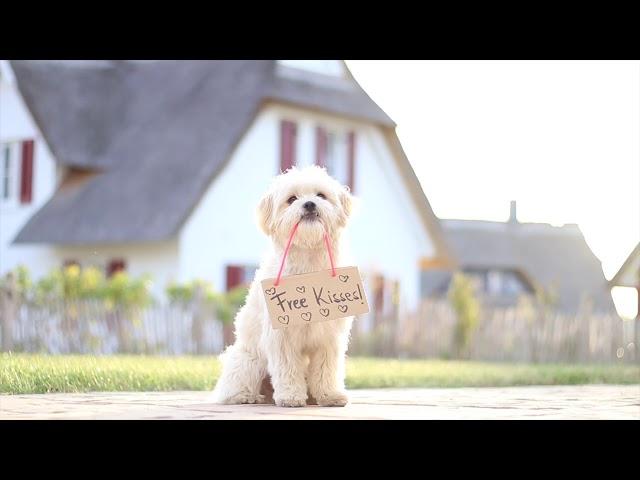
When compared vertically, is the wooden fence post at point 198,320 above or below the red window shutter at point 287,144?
below

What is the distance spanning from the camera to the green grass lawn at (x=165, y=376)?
554cm

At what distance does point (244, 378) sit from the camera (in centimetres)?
516

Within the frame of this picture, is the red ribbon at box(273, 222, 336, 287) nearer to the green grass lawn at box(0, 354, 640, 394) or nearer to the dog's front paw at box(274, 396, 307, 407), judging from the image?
the dog's front paw at box(274, 396, 307, 407)

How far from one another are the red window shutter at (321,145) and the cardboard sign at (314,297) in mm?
11516

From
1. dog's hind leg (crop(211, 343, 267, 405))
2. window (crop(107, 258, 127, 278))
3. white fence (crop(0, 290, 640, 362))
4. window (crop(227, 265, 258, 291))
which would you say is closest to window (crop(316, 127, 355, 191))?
window (crop(227, 265, 258, 291))

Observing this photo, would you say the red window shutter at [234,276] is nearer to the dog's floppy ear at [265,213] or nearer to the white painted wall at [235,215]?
the white painted wall at [235,215]

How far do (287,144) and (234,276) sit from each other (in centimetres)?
224

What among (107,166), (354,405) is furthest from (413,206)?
(354,405)

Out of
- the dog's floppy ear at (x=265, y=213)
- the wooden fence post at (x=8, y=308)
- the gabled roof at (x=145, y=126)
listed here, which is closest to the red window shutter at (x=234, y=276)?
the gabled roof at (x=145, y=126)

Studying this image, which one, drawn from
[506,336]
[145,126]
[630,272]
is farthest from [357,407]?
[145,126]
